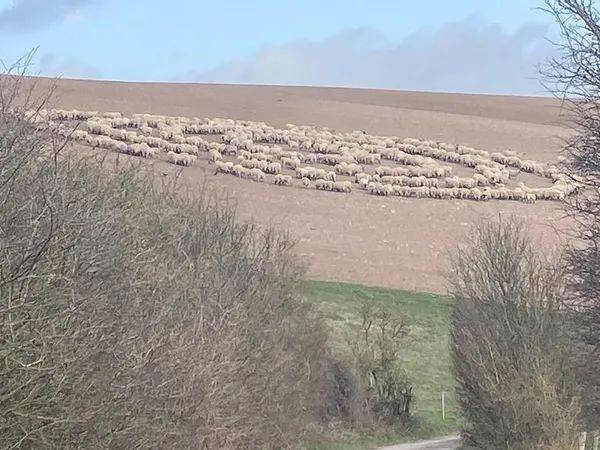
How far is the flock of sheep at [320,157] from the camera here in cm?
5856

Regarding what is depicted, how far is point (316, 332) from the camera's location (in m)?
27.1

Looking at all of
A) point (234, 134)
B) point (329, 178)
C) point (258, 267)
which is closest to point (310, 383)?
point (258, 267)

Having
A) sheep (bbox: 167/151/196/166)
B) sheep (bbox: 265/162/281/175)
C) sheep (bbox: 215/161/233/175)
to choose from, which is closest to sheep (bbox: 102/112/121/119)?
sheep (bbox: 167/151/196/166)

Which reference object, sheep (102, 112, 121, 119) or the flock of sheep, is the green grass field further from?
sheep (102, 112, 121, 119)

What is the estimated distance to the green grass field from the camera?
41.2m

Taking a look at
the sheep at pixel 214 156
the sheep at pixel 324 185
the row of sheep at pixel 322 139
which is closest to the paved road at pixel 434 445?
the sheep at pixel 324 185

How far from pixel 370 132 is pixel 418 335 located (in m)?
31.7

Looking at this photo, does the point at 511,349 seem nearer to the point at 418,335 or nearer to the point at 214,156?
the point at 418,335

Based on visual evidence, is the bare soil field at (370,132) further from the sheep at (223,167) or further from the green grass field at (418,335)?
the green grass field at (418,335)

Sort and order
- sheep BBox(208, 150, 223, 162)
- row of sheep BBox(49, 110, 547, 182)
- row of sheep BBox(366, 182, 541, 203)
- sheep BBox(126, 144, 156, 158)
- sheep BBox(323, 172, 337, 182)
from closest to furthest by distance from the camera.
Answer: sheep BBox(126, 144, 156, 158) < sheep BBox(208, 150, 223, 162) < row of sheep BBox(366, 182, 541, 203) < sheep BBox(323, 172, 337, 182) < row of sheep BBox(49, 110, 547, 182)

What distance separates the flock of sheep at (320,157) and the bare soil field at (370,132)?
1.24 m

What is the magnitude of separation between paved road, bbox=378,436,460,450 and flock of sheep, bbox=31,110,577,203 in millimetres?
23745

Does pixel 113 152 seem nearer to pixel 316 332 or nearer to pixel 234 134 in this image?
pixel 234 134

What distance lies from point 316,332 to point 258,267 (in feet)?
17.4
